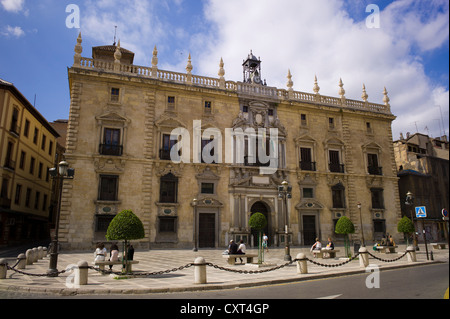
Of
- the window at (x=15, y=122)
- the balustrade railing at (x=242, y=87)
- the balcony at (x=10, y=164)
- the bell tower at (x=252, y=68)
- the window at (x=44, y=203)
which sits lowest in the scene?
the window at (x=44, y=203)

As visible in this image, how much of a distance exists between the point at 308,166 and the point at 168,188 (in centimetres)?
1257

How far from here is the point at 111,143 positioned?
2367 cm

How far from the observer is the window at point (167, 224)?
77.5ft

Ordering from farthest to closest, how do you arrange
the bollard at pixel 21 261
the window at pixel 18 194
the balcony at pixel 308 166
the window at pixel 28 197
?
1. the window at pixel 28 197
2. the balcony at pixel 308 166
3. the window at pixel 18 194
4. the bollard at pixel 21 261

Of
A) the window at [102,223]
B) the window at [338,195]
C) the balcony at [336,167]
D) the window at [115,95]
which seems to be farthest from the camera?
the balcony at [336,167]

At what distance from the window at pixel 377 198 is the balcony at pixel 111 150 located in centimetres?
2277

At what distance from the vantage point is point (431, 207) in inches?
1388

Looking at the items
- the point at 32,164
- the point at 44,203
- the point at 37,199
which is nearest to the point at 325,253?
the point at 32,164

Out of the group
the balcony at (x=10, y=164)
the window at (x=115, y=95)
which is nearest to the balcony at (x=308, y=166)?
the window at (x=115, y=95)

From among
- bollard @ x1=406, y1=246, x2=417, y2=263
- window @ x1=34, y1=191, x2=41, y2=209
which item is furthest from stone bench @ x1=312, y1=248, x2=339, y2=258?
window @ x1=34, y1=191, x2=41, y2=209

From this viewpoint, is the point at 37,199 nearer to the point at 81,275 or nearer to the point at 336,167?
the point at 81,275

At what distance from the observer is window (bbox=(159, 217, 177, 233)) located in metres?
23.6

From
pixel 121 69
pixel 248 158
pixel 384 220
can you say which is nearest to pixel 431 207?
pixel 384 220

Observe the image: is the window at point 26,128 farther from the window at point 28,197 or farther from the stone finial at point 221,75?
the stone finial at point 221,75
